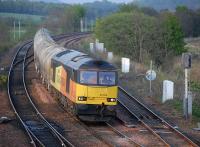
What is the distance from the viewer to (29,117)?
2091 cm

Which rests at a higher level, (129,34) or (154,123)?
(129,34)

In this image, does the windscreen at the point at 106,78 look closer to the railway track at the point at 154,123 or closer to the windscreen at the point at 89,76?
the windscreen at the point at 89,76

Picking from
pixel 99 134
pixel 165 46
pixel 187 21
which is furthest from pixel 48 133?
pixel 187 21

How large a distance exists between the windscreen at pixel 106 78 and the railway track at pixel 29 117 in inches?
96.6

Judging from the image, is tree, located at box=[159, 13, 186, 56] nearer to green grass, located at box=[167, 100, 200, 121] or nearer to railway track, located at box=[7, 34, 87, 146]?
railway track, located at box=[7, 34, 87, 146]

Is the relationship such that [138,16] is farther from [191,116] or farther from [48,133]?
[48,133]

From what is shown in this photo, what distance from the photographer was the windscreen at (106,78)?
19.7 metres

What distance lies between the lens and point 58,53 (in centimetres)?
2519

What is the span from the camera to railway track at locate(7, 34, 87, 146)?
55.6 ft

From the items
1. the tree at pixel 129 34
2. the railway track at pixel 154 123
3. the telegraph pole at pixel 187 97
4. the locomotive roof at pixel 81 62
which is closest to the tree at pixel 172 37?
the tree at pixel 129 34

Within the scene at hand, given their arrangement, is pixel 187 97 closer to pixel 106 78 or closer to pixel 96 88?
pixel 106 78

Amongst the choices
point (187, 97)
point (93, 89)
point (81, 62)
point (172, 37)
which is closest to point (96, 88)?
point (93, 89)

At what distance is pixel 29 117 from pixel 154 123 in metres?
4.81

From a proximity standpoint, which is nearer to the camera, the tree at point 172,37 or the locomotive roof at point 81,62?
the locomotive roof at point 81,62
